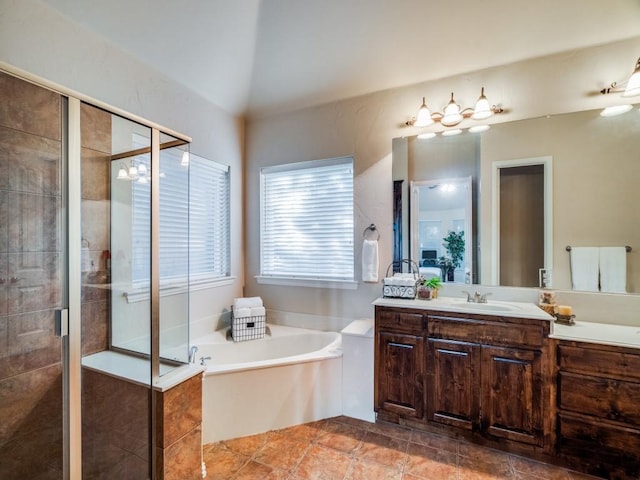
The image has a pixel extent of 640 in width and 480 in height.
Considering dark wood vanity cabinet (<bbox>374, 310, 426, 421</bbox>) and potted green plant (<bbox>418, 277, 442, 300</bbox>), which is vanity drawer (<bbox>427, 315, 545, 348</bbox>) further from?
potted green plant (<bbox>418, 277, 442, 300</bbox>)

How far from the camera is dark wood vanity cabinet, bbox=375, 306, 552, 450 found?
1818 mm

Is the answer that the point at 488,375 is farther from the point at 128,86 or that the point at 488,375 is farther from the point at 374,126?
the point at 128,86

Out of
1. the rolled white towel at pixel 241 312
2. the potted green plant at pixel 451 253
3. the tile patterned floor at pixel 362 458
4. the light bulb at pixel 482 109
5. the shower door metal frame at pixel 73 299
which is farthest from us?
the rolled white towel at pixel 241 312

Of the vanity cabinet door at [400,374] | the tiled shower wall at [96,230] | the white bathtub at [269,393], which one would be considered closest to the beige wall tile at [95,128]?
the tiled shower wall at [96,230]

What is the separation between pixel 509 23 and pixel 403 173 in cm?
125

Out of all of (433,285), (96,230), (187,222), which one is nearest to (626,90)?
(433,285)

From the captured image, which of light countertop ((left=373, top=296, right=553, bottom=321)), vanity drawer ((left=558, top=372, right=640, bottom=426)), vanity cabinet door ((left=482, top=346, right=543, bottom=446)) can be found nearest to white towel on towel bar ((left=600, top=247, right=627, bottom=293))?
light countertop ((left=373, top=296, right=553, bottom=321))

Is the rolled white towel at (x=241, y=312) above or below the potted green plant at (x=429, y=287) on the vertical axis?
below

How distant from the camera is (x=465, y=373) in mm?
1966

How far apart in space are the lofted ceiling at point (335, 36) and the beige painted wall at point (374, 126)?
9 cm

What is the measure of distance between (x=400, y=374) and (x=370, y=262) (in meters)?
0.94

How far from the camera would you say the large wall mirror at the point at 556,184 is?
1990 mm

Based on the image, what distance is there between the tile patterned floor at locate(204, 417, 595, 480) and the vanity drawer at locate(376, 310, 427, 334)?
745 millimetres

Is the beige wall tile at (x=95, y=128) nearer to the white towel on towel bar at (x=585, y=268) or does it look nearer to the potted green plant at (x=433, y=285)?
the potted green plant at (x=433, y=285)
